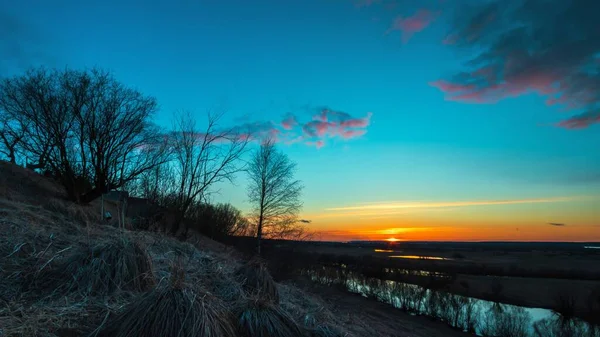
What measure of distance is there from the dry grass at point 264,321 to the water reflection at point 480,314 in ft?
64.4

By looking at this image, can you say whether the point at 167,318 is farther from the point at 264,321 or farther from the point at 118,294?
the point at 118,294

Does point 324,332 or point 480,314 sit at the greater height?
point 324,332

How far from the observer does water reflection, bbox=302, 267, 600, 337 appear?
21.0 meters

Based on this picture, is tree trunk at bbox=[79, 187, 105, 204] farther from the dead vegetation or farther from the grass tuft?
the grass tuft

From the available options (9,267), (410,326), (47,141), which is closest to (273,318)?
(9,267)

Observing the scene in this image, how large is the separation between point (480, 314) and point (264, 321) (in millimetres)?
26060

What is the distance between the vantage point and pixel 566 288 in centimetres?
3584

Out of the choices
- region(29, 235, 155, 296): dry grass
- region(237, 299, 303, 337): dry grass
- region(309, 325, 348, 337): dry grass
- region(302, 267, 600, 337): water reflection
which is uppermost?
region(29, 235, 155, 296): dry grass

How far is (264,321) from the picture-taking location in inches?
215

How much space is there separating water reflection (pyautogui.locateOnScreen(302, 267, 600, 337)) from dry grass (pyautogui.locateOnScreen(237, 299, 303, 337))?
19.6m

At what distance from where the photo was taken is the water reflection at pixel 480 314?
69.1ft

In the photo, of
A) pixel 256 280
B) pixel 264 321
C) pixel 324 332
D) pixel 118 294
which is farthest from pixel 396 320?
pixel 118 294

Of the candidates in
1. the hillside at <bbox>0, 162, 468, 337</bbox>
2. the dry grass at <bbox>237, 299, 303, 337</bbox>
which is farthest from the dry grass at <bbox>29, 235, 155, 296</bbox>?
the dry grass at <bbox>237, 299, 303, 337</bbox>

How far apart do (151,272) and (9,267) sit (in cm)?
218
